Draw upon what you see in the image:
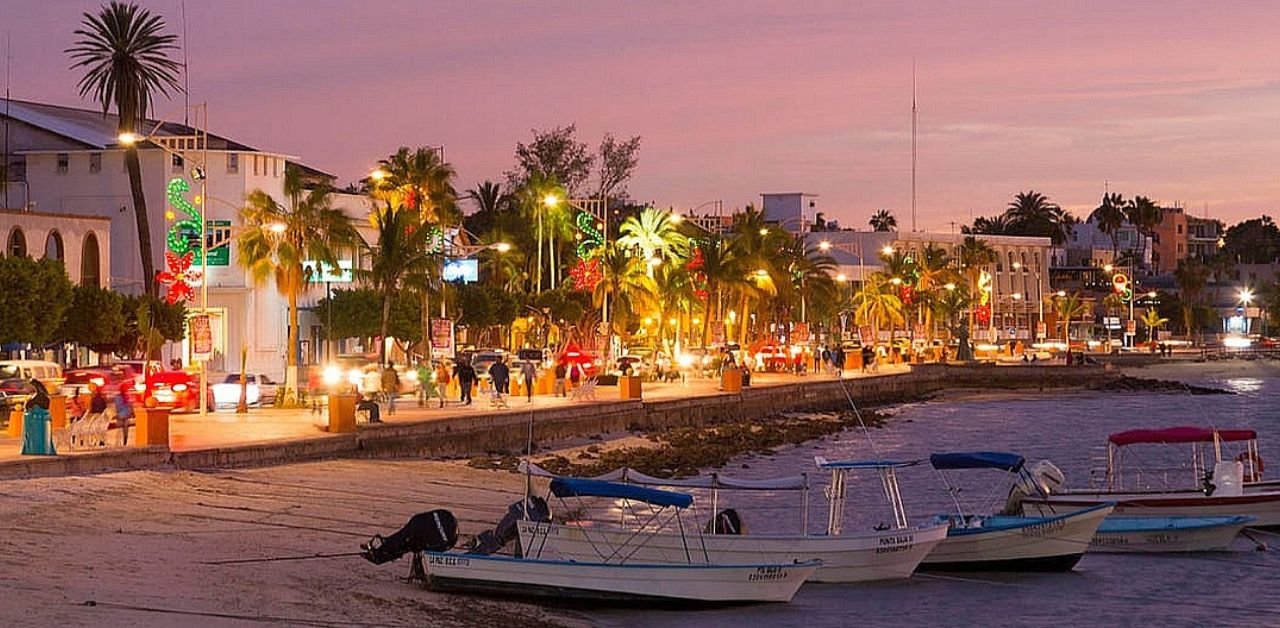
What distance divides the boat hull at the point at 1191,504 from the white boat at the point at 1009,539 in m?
3.37

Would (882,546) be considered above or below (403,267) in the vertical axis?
below

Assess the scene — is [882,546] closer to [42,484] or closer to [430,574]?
[430,574]

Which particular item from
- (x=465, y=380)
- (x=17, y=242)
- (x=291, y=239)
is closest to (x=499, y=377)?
(x=465, y=380)

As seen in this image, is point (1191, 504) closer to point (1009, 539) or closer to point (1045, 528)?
point (1045, 528)

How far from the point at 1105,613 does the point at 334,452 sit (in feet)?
67.4

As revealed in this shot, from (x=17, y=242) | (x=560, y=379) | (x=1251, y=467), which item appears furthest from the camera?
(x=17, y=242)

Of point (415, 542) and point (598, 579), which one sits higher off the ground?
point (415, 542)

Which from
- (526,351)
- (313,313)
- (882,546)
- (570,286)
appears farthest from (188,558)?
(570,286)

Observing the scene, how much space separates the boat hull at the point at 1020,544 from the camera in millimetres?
31562

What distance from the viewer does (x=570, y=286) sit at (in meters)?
112

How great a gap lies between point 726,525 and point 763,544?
77cm

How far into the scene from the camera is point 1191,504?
1451 inches

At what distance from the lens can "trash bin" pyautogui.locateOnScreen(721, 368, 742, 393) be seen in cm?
7775

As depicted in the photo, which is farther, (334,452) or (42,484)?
(334,452)
